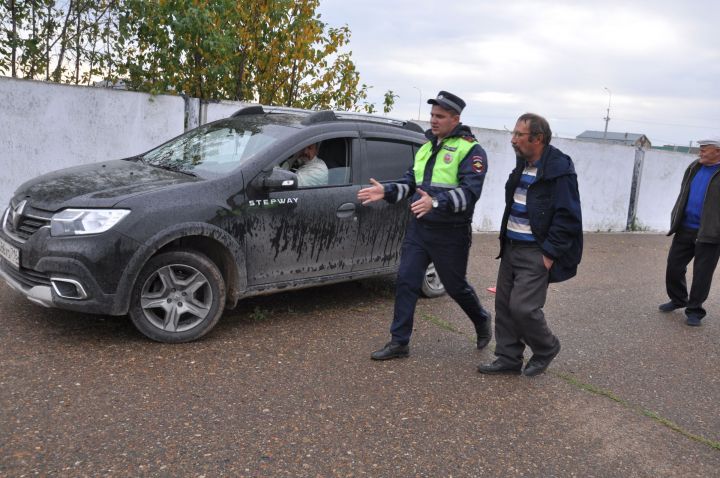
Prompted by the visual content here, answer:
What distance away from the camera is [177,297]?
4578mm

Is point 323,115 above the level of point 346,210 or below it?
above

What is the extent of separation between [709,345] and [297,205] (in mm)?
3922

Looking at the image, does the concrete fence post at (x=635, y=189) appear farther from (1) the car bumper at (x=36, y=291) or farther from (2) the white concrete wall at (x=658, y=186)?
(1) the car bumper at (x=36, y=291)

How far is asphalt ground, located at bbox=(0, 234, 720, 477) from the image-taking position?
3.28m

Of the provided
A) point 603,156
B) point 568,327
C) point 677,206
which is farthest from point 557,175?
point 603,156

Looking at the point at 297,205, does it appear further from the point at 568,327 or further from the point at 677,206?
the point at 677,206

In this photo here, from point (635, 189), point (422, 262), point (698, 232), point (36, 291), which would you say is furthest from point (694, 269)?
point (635, 189)

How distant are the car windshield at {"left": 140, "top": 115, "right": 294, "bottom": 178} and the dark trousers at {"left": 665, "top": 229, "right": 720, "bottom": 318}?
4.28 m

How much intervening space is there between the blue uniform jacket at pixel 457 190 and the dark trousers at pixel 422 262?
0.09 metres

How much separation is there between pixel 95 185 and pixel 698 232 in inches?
222

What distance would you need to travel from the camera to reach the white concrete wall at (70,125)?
762 centimetres

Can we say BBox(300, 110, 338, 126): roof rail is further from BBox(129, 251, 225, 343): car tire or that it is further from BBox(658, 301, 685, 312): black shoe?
BBox(658, 301, 685, 312): black shoe

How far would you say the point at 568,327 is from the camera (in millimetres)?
6109

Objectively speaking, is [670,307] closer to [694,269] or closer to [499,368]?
[694,269]
